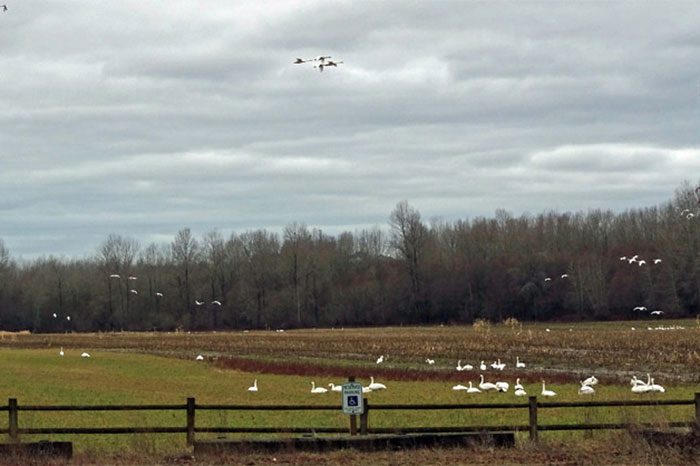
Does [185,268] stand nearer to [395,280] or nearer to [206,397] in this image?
[395,280]

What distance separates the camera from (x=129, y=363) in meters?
57.5

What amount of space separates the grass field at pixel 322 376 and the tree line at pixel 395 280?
50.0 meters

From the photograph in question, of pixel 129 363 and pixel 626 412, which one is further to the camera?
pixel 129 363

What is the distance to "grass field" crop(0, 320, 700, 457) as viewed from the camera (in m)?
26.1

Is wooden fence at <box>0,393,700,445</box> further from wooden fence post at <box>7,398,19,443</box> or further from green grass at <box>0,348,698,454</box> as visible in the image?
green grass at <box>0,348,698,454</box>

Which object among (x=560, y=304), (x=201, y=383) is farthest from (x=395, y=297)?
(x=201, y=383)

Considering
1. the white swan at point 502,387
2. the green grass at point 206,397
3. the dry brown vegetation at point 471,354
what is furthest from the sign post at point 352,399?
the dry brown vegetation at point 471,354

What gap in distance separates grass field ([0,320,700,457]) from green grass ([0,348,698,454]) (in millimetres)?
52

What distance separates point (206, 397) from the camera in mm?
35812

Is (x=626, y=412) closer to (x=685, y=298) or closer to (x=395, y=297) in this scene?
(x=685, y=298)

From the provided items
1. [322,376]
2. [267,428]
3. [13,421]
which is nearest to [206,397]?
[322,376]

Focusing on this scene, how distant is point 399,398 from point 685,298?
83893 mm

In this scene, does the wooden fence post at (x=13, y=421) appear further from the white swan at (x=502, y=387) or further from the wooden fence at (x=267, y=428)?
the white swan at (x=502, y=387)

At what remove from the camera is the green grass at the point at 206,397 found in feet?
80.7
